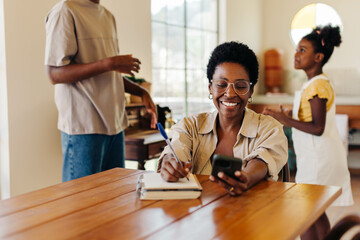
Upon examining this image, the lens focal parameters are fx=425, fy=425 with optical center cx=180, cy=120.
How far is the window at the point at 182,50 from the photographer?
4.38 meters

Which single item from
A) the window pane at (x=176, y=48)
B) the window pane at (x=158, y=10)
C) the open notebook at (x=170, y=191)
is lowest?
the open notebook at (x=170, y=191)

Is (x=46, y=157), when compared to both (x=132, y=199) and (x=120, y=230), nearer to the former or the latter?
(x=132, y=199)

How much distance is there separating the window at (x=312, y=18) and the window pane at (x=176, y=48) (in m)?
2.05

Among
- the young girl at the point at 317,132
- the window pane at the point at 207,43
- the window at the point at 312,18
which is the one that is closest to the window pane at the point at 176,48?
the window pane at the point at 207,43

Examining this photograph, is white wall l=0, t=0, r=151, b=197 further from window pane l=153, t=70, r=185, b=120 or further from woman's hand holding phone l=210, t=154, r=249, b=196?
woman's hand holding phone l=210, t=154, r=249, b=196

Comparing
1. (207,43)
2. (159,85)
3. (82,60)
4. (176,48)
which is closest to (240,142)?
(82,60)

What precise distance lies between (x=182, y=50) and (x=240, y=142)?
3.28 m

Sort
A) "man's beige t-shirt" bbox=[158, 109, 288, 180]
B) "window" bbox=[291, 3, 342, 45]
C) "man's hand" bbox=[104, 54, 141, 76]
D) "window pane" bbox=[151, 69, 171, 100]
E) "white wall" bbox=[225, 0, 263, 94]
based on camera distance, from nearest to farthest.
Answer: "man's beige t-shirt" bbox=[158, 109, 288, 180]
"man's hand" bbox=[104, 54, 141, 76]
"window pane" bbox=[151, 69, 171, 100]
"white wall" bbox=[225, 0, 263, 94]
"window" bbox=[291, 3, 342, 45]

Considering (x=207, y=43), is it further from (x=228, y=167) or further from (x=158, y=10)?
(x=228, y=167)

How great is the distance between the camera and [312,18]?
5.94 meters

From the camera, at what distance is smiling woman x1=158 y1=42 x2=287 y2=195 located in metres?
1.64

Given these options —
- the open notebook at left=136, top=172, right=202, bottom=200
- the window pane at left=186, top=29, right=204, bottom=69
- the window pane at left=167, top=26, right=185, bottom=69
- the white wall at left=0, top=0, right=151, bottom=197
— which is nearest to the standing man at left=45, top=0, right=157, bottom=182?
the white wall at left=0, top=0, right=151, bottom=197

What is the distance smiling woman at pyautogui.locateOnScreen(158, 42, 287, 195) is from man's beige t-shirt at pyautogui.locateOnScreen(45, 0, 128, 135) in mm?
534

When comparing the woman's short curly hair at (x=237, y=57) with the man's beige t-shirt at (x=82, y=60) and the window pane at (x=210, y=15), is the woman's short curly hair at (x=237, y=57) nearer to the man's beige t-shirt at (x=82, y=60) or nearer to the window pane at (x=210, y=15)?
the man's beige t-shirt at (x=82, y=60)
